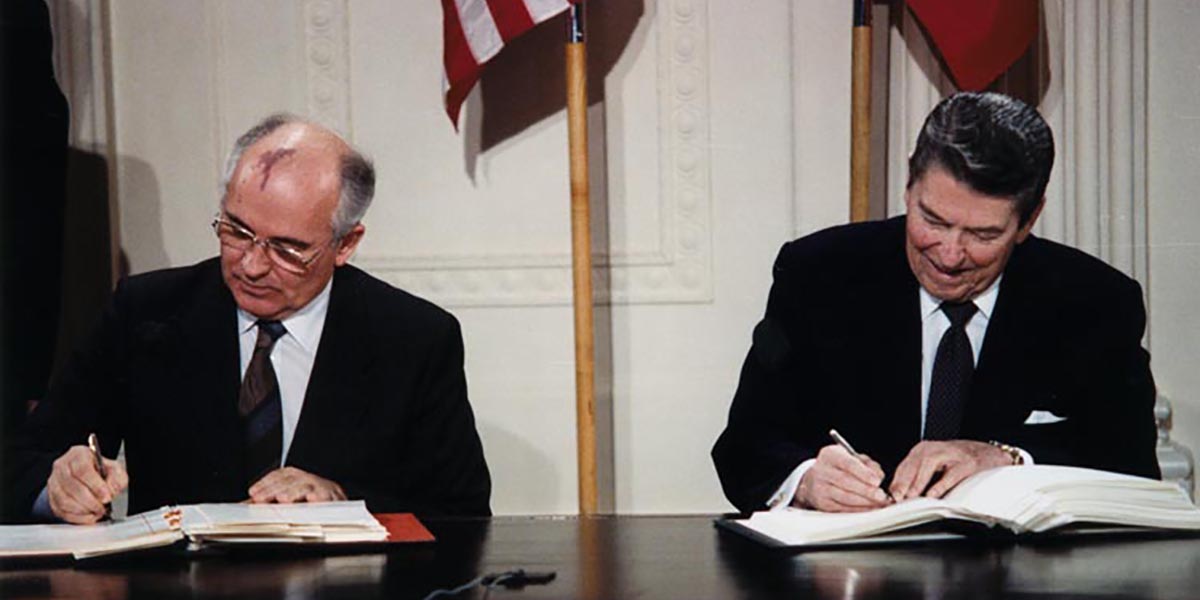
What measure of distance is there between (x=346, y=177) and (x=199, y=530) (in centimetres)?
91

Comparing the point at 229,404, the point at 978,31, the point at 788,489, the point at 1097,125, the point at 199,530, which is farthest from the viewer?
the point at 1097,125

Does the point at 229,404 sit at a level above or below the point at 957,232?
below

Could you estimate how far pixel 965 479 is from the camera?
95.7 inches

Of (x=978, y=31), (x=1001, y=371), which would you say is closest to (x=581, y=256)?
(x=978, y=31)

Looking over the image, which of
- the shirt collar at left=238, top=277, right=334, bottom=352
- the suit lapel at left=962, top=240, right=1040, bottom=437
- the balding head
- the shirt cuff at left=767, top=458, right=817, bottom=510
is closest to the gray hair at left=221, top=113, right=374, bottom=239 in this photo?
the balding head

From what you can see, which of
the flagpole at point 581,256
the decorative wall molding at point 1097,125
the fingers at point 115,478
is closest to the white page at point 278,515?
the fingers at point 115,478

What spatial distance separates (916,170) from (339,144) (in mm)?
1034

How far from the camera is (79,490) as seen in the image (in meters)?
2.38

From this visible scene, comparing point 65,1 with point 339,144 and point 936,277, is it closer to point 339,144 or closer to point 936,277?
point 339,144

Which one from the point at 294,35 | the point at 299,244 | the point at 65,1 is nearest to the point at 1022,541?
the point at 299,244

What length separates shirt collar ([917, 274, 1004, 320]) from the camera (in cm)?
291

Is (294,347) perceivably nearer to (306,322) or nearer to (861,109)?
(306,322)

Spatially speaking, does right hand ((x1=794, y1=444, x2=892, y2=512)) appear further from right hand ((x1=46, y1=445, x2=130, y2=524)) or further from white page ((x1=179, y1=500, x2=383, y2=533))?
right hand ((x1=46, y1=445, x2=130, y2=524))

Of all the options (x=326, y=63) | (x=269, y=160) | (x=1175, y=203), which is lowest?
(x=1175, y=203)
